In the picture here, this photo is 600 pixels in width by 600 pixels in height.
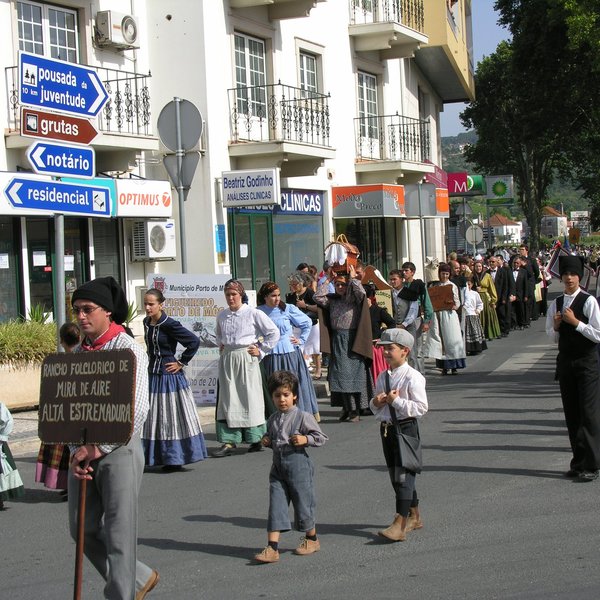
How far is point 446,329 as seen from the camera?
18.7m

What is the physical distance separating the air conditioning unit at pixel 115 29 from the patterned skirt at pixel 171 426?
1005cm

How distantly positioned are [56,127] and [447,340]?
1044cm

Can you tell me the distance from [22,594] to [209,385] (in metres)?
6.74

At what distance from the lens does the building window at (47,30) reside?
17.9 meters

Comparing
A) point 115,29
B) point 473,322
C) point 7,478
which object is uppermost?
point 115,29

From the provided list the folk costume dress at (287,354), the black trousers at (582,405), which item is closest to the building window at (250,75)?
the folk costume dress at (287,354)

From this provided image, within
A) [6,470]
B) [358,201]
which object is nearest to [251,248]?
[358,201]

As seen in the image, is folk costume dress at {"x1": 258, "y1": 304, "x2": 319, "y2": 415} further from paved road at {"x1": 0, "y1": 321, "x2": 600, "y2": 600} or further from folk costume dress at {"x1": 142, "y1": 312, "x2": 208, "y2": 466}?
folk costume dress at {"x1": 142, "y1": 312, "x2": 208, "y2": 466}

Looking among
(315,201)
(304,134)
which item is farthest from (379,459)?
(315,201)

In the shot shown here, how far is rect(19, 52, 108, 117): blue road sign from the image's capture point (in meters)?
9.23

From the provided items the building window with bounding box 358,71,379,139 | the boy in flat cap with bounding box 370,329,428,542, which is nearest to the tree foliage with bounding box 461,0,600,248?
the building window with bounding box 358,71,379,139

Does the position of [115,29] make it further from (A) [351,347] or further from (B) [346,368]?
(B) [346,368]

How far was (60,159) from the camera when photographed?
955 centimetres

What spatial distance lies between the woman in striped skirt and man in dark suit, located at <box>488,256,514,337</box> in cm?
1668
